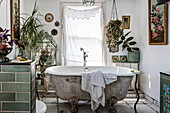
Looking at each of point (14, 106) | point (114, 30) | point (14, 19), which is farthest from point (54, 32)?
point (14, 106)

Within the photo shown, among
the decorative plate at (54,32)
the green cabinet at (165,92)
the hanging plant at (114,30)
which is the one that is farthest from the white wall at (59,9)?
the green cabinet at (165,92)

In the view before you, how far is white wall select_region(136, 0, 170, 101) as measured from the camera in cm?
293

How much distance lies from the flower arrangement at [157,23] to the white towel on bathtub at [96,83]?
1398mm

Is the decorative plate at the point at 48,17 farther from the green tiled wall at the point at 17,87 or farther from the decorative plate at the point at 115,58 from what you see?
the green tiled wall at the point at 17,87

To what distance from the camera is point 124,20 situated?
4.29 metres

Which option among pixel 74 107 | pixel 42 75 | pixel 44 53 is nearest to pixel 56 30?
pixel 44 53

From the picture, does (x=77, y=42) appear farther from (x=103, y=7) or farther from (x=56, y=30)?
(x=103, y=7)

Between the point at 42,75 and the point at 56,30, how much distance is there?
4.81 ft

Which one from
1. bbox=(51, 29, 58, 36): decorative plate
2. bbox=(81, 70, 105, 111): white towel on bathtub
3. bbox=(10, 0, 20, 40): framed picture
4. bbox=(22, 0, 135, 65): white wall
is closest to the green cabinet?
bbox=(81, 70, 105, 111): white towel on bathtub

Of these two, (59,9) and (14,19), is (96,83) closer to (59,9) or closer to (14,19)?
(14,19)

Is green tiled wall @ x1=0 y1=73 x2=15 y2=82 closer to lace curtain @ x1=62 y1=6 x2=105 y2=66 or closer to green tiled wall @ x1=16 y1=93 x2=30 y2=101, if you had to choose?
green tiled wall @ x1=16 y1=93 x2=30 y2=101

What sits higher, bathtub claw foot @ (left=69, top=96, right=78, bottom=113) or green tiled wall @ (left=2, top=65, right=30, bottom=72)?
green tiled wall @ (left=2, top=65, right=30, bottom=72)

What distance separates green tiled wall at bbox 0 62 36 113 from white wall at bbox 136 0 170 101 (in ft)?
8.59

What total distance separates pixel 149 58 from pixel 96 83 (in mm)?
1702
